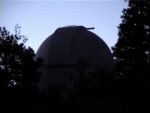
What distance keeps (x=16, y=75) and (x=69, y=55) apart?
7530 millimetres

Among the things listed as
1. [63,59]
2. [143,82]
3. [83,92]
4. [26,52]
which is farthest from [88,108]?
[63,59]

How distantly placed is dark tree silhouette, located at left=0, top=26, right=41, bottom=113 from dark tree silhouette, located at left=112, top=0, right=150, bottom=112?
196 inches

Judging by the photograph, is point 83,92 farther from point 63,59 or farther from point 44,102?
point 63,59

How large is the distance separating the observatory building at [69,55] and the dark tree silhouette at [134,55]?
5.64m

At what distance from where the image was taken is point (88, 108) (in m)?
23.8

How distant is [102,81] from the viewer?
2511 cm

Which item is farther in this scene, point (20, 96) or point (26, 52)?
point (26, 52)

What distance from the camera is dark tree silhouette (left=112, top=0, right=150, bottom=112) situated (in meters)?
23.4

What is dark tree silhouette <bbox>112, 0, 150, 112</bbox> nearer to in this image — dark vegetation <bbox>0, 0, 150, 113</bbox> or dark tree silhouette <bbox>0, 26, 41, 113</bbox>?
dark vegetation <bbox>0, 0, 150, 113</bbox>

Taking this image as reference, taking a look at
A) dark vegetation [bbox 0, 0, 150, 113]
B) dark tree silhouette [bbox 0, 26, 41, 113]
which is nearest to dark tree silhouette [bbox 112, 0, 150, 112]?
dark vegetation [bbox 0, 0, 150, 113]

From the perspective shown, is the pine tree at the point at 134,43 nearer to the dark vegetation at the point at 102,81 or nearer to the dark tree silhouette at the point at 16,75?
the dark vegetation at the point at 102,81

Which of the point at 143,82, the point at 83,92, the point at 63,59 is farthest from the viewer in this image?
the point at 63,59

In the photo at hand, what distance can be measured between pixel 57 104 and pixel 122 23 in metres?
6.39

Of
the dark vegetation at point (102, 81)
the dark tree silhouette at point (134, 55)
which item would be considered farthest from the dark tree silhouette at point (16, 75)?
the dark tree silhouette at point (134, 55)
